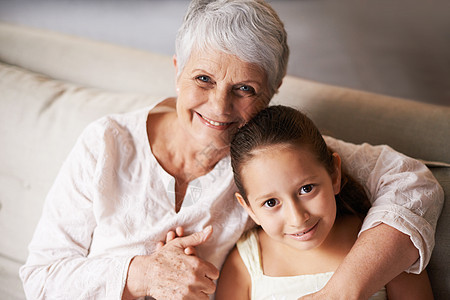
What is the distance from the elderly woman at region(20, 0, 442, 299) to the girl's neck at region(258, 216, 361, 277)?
0.12 metres

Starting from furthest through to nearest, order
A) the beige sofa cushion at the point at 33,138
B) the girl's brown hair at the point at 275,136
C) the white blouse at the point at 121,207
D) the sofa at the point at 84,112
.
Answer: the beige sofa cushion at the point at 33,138
the sofa at the point at 84,112
the white blouse at the point at 121,207
the girl's brown hair at the point at 275,136

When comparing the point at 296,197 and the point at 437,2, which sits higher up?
the point at 437,2

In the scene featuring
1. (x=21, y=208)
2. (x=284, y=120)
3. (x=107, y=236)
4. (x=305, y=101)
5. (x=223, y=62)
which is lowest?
(x=21, y=208)

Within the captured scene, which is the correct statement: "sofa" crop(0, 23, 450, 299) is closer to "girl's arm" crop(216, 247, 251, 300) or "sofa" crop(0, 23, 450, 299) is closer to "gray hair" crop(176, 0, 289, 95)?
"gray hair" crop(176, 0, 289, 95)

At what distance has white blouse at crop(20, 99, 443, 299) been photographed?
1437 mm

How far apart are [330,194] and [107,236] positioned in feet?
2.30

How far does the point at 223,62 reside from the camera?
4.46 ft

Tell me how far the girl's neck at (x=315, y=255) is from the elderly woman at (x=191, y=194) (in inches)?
4.6

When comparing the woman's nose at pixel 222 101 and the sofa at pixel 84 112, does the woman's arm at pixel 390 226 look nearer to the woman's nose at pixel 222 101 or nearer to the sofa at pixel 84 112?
the sofa at pixel 84 112

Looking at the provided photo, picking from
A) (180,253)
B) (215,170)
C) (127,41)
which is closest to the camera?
(180,253)

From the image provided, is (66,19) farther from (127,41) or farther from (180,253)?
(180,253)

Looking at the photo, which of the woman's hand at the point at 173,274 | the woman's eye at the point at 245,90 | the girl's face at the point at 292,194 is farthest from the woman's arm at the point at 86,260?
the woman's eye at the point at 245,90

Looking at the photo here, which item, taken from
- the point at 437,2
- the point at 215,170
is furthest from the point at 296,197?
the point at 437,2

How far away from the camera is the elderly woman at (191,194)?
132 cm
